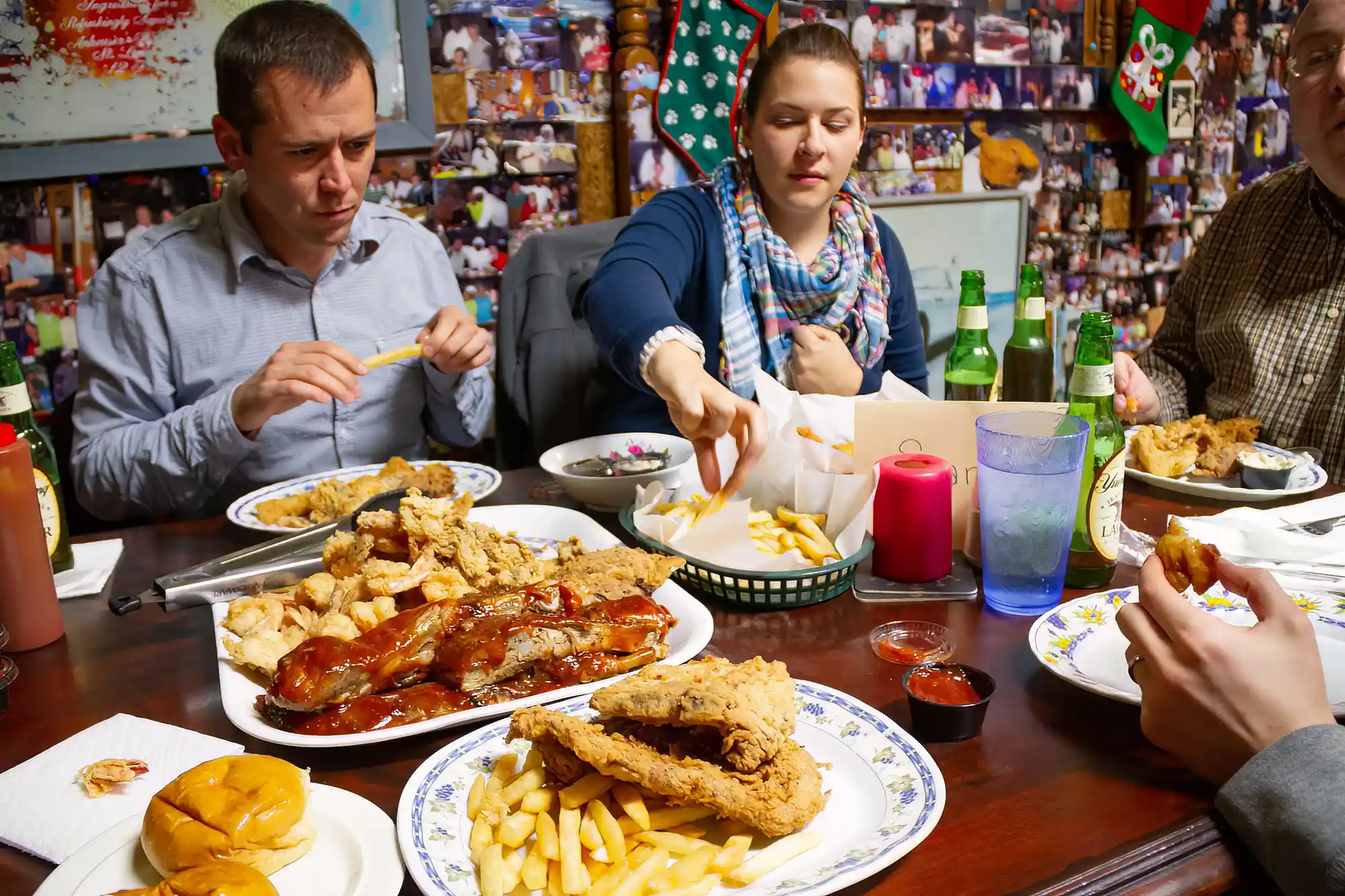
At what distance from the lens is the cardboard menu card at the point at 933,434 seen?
1478 millimetres

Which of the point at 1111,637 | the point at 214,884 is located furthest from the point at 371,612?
the point at 1111,637

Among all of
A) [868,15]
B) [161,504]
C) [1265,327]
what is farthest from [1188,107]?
[161,504]

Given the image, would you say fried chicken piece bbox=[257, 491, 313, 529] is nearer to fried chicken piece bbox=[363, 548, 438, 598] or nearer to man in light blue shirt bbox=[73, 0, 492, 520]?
man in light blue shirt bbox=[73, 0, 492, 520]

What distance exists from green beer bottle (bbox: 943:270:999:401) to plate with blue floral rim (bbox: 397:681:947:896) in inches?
38.1

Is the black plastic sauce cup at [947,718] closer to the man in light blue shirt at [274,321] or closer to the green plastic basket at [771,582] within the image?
the green plastic basket at [771,582]

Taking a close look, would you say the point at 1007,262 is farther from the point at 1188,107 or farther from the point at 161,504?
the point at 161,504

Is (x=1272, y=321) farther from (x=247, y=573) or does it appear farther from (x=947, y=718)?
(x=247, y=573)

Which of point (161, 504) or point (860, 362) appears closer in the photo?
point (161, 504)

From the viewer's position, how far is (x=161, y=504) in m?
2.24

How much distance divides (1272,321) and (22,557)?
8.57ft

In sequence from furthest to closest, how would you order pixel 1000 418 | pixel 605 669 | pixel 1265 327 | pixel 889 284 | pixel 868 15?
pixel 868 15
pixel 889 284
pixel 1265 327
pixel 1000 418
pixel 605 669

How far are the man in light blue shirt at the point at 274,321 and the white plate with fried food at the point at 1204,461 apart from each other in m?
1.41

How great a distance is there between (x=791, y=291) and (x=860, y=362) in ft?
0.85

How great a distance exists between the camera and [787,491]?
1.51 meters
